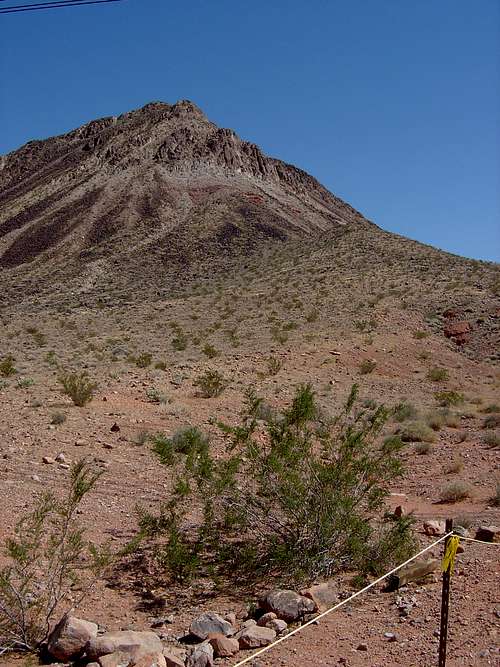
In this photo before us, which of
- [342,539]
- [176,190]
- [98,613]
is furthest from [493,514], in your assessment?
[176,190]

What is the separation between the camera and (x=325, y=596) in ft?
18.8

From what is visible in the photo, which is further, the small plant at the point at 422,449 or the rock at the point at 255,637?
the small plant at the point at 422,449

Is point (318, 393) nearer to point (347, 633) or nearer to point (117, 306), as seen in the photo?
point (347, 633)

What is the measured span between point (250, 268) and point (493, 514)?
33663 millimetres

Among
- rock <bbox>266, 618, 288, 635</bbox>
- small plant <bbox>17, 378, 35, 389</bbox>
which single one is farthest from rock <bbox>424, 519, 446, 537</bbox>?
small plant <bbox>17, 378, 35, 389</bbox>

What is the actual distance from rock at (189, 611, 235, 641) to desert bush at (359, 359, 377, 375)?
13.9 meters

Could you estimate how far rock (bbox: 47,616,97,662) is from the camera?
4742 mm

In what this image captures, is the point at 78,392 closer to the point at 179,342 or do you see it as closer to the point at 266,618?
the point at 266,618

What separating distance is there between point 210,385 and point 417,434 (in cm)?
521

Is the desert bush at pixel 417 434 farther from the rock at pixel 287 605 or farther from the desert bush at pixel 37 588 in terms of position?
the desert bush at pixel 37 588

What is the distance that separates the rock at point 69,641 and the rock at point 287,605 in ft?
5.23

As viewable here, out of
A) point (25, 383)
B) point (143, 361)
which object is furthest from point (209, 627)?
point (143, 361)

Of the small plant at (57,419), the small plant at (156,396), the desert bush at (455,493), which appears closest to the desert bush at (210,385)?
the small plant at (156,396)

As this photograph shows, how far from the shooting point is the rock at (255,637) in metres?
4.96
